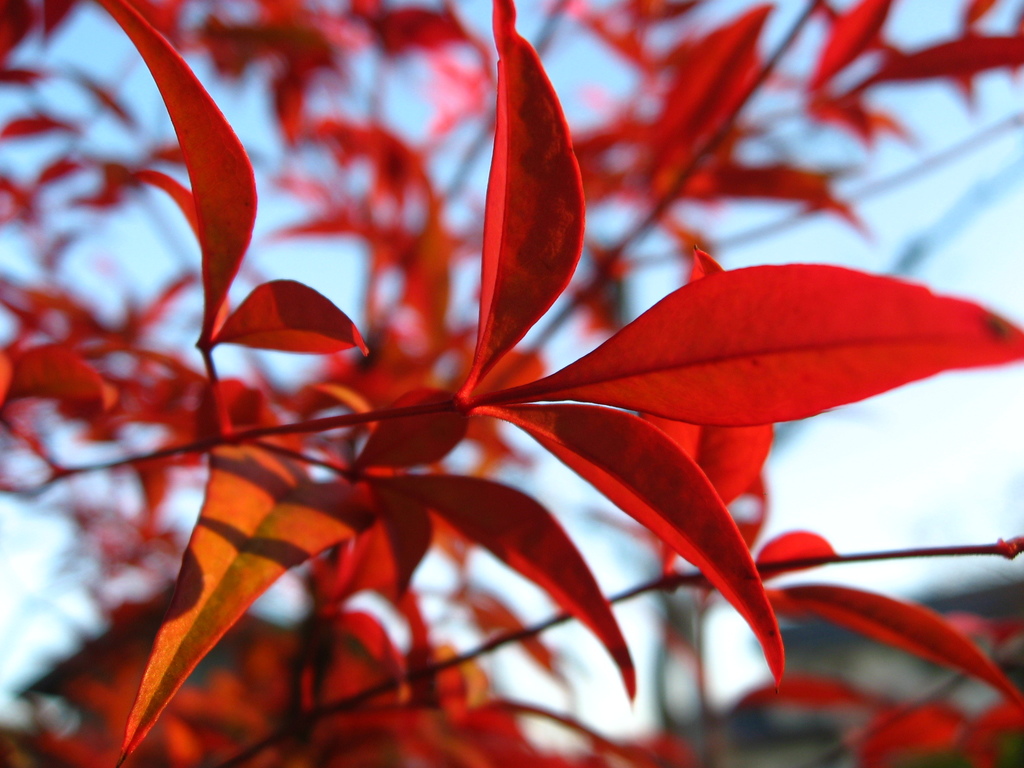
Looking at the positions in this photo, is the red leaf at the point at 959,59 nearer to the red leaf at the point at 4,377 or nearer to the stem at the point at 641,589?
the stem at the point at 641,589

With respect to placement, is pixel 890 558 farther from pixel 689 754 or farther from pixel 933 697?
pixel 689 754

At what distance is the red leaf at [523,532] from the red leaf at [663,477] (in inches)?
2.9

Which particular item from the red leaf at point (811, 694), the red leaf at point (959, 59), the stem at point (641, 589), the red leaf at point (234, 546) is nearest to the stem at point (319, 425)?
the red leaf at point (234, 546)

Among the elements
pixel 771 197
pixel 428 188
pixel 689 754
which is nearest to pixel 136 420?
pixel 428 188

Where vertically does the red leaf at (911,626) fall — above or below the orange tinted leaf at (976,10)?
below

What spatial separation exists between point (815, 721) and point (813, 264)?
332 inches

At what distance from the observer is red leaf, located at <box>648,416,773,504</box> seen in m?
0.29

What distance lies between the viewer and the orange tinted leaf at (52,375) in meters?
0.34

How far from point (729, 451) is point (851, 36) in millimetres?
402

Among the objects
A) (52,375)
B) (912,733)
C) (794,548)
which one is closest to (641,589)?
(794,548)

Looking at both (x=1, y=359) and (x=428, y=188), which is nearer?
(x=1, y=359)

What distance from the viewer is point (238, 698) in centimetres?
115

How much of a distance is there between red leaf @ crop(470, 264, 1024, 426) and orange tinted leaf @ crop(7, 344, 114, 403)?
0.72 ft

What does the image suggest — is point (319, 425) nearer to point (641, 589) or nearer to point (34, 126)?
point (641, 589)
